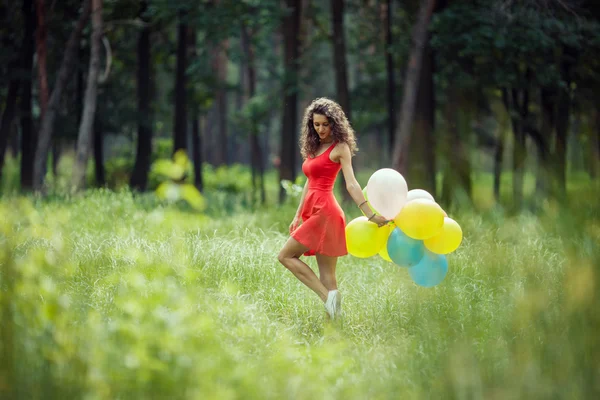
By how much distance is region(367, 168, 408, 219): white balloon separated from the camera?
5684 mm

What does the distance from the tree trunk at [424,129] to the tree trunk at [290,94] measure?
3.66 m

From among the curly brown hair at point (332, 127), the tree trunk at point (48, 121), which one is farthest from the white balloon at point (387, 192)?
the tree trunk at point (48, 121)

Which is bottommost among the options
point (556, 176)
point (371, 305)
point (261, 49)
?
point (371, 305)

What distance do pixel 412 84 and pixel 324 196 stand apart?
32.3 feet

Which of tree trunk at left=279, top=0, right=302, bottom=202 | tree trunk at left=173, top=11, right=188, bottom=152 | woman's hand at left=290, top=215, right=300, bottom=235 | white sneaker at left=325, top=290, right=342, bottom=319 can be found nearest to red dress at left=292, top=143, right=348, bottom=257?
woman's hand at left=290, top=215, right=300, bottom=235

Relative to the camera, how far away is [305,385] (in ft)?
13.3

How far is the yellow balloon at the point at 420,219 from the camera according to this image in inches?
222

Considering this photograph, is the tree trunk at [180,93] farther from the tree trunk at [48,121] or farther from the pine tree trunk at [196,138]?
the tree trunk at [48,121]

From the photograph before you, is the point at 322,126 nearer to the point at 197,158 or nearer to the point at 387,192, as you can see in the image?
the point at 387,192

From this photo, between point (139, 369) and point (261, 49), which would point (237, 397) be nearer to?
point (139, 369)

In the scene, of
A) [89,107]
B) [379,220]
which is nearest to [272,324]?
[379,220]

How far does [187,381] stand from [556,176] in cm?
615

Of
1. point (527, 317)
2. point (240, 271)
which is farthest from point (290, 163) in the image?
point (527, 317)

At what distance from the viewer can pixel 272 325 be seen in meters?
5.51
